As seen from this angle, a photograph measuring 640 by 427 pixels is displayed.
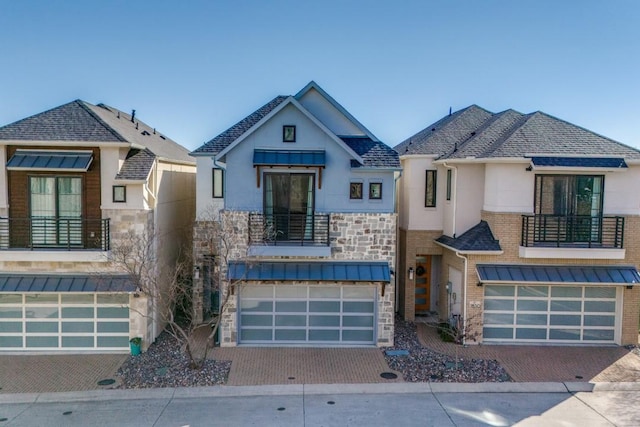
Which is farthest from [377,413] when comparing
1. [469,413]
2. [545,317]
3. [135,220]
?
[135,220]

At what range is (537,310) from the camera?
16266 mm

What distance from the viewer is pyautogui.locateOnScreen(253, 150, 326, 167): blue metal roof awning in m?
15.0

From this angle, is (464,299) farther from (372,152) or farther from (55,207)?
(55,207)

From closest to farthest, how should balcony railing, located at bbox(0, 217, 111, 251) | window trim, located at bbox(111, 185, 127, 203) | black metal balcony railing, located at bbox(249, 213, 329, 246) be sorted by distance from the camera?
balcony railing, located at bbox(0, 217, 111, 251) → window trim, located at bbox(111, 185, 127, 203) → black metal balcony railing, located at bbox(249, 213, 329, 246)

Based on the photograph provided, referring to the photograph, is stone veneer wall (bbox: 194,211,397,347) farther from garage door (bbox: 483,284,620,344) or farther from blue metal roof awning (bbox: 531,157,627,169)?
blue metal roof awning (bbox: 531,157,627,169)

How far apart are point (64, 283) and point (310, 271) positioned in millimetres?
7724

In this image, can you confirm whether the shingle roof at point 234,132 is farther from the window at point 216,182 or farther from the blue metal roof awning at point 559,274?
the blue metal roof awning at point 559,274

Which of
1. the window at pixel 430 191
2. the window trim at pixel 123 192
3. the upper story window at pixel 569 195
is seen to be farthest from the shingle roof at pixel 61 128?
the upper story window at pixel 569 195

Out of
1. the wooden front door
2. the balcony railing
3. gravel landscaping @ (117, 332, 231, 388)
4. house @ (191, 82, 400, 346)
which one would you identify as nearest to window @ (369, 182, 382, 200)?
house @ (191, 82, 400, 346)

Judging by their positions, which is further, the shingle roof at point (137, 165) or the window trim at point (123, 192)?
the window trim at point (123, 192)

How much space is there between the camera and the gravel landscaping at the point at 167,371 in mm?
13023

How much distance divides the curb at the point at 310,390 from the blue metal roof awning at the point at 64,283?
334 cm

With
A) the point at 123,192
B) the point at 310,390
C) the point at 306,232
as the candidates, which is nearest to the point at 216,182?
the point at 123,192

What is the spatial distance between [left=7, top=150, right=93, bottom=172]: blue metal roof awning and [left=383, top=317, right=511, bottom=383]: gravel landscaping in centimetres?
1132
